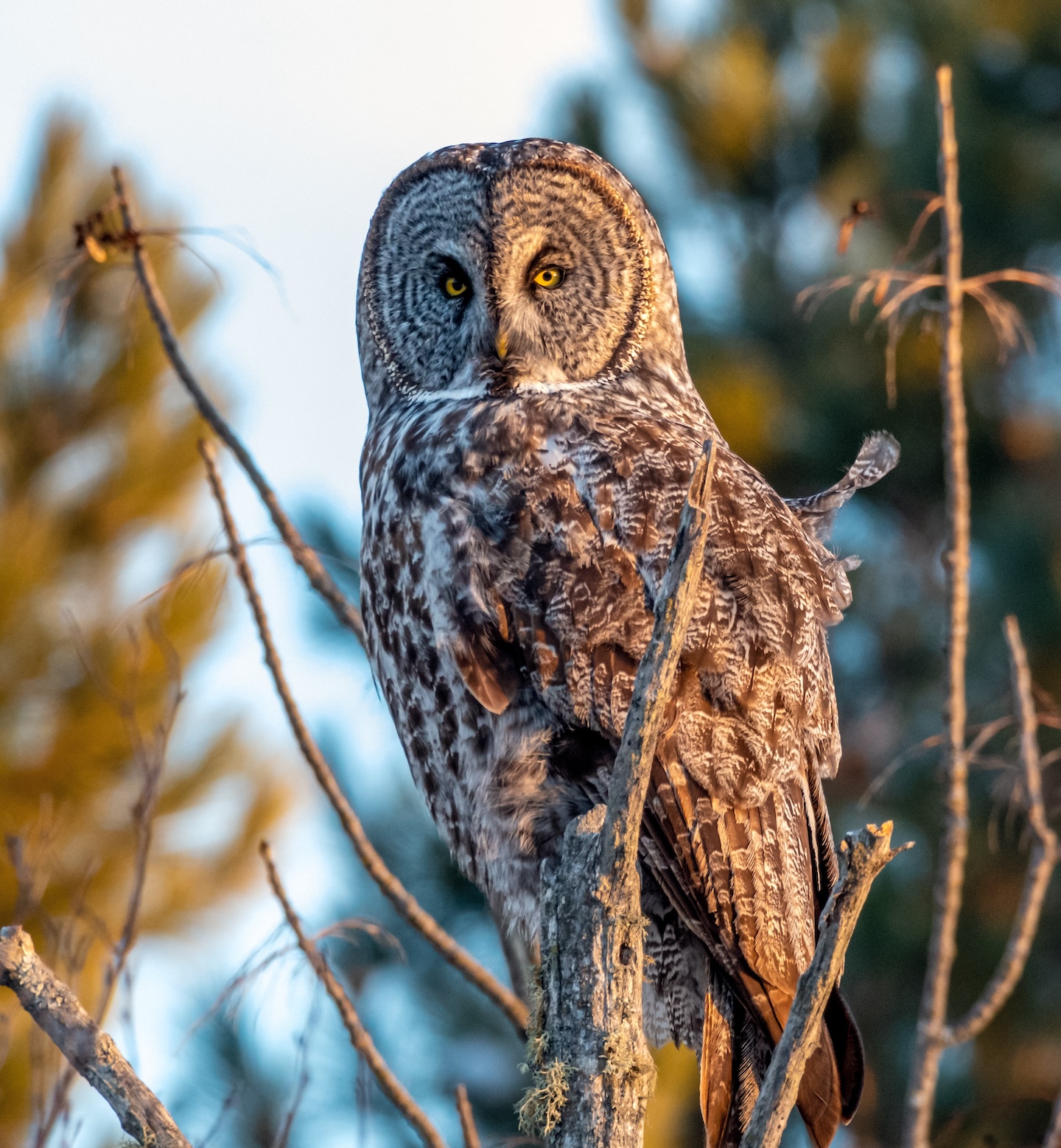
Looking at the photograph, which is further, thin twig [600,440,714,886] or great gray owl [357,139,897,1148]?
great gray owl [357,139,897,1148]

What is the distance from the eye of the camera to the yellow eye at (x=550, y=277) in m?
2.95

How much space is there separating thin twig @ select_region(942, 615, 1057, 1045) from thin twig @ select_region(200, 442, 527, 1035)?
0.73 m

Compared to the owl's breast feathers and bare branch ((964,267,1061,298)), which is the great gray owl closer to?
the owl's breast feathers

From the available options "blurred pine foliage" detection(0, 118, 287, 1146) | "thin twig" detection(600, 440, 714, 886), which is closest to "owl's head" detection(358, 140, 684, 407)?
"thin twig" detection(600, 440, 714, 886)

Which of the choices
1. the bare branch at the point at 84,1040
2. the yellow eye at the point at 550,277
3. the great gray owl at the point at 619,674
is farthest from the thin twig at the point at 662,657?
the yellow eye at the point at 550,277

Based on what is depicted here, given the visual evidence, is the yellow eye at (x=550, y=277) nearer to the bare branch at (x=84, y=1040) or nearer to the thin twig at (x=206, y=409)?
the thin twig at (x=206, y=409)

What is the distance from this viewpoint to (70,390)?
8117 millimetres

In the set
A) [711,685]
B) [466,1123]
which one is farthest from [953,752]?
[466,1123]

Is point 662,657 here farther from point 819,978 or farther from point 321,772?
point 321,772

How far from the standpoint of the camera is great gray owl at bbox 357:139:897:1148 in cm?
226

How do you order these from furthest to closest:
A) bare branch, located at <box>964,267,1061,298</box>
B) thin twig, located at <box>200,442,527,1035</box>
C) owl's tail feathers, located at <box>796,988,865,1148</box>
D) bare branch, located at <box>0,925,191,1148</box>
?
bare branch, located at <box>964,267,1061,298</box>
thin twig, located at <box>200,442,527,1035</box>
owl's tail feathers, located at <box>796,988,865,1148</box>
bare branch, located at <box>0,925,191,1148</box>

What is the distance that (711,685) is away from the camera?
2.31 metres

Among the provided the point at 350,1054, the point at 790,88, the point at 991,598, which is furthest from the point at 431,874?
the point at 790,88

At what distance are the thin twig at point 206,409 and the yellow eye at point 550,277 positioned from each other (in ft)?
2.48
